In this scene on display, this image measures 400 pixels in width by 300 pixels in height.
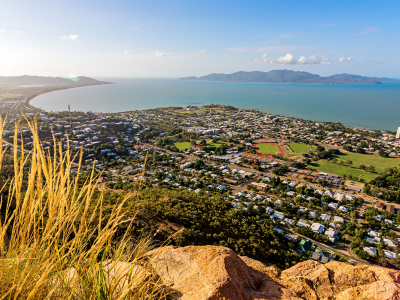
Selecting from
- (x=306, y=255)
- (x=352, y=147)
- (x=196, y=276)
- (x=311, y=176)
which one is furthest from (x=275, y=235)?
(x=352, y=147)

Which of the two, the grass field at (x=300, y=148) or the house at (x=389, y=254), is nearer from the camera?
the house at (x=389, y=254)

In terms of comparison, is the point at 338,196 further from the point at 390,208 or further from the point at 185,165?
the point at 185,165

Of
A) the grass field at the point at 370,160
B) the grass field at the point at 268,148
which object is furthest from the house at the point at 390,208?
the grass field at the point at 268,148

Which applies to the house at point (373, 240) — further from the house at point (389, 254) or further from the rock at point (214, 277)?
the rock at point (214, 277)

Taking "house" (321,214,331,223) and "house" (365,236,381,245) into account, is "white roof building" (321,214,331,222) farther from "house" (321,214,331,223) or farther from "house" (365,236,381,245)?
"house" (365,236,381,245)

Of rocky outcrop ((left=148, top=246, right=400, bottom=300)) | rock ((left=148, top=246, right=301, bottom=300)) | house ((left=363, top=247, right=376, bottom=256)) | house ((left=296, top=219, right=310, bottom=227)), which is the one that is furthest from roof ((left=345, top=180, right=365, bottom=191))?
Result: rock ((left=148, top=246, right=301, bottom=300))

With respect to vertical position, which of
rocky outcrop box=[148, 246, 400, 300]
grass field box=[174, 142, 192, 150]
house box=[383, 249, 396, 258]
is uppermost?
rocky outcrop box=[148, 246, 400, 300]
